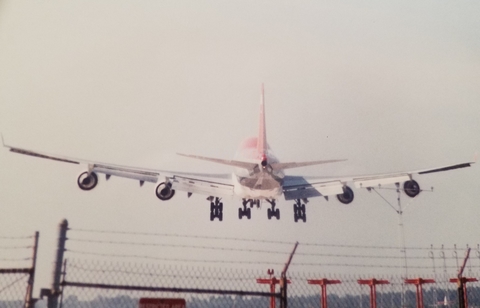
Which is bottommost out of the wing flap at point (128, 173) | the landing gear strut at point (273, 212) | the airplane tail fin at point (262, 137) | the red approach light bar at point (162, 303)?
the red approach light bar at point (162, 303)

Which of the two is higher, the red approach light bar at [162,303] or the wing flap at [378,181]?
the wing flap at [378,181]

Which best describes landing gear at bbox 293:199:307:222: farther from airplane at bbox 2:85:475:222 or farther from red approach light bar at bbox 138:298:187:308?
red approach light bar at bbox 138:298:187:308

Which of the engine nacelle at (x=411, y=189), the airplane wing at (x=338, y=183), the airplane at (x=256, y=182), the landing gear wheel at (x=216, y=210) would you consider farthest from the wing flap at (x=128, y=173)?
the engine nacelle at (x=411, y=189)

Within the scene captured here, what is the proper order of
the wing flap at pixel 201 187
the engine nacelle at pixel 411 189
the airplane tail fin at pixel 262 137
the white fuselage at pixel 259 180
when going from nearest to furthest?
the white fuselage at pixel 259 180, the engine nacelle at pixel 411 189, the airplane tail fin at pixel 262 137, the wing flap at pixel 201 187

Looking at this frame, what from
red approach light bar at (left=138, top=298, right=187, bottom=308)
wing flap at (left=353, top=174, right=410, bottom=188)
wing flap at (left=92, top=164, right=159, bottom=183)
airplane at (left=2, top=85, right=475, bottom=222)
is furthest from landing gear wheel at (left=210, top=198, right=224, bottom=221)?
red approach light bar at (left=138, top=298, right=187, bottom=308)

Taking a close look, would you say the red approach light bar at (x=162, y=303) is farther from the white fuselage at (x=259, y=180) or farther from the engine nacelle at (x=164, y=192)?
the engine nacelle at (x=164, y=192)

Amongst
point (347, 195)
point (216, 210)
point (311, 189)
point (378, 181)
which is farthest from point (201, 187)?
point (378, 181)

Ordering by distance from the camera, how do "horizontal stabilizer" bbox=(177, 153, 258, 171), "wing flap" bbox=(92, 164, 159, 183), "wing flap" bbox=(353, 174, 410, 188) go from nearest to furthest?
1. "horizontal stabilizer" bbox=(177, 153, 258, 171)
2. "wing flap" bbox=(353, 174, 410, 188)
3. "wing flap" bbox=(92, 164, 159, 183)

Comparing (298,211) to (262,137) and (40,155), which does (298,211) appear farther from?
(40,155)

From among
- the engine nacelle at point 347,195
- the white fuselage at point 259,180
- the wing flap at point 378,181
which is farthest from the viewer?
the engine nacelle at point 347,195
